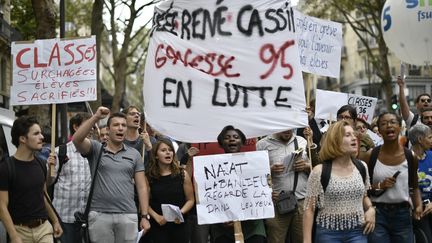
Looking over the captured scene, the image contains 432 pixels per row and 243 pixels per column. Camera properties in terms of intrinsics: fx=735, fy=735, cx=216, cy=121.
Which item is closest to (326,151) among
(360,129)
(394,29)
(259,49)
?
(259,49)

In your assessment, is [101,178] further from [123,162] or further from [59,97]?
[59,97]

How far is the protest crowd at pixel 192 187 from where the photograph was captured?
5637 mm

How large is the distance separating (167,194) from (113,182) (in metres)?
0.62

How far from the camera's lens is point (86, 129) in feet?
20.5

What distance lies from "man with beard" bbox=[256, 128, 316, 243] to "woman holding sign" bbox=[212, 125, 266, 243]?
542 mm

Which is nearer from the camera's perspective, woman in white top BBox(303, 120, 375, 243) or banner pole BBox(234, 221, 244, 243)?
woman in white top BBox(303, 120, 375, 243)

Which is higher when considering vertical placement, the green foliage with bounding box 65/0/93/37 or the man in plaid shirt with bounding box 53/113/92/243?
the green foliage with bounding box 65/0/93/37

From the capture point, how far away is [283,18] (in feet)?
22.1

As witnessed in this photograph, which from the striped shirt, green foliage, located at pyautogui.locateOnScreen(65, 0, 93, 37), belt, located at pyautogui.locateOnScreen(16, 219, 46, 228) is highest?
green foliage, located at pyautogui.locateOnScreen(65, 0, 93, 37)

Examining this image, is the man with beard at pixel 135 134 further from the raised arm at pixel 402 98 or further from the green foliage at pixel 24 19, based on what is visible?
the green foliage at pixel 24 19

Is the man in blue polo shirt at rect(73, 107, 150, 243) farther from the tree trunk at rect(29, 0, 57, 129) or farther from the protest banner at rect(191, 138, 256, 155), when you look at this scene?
the tree trunk at rect(29, 0, 57, 129)

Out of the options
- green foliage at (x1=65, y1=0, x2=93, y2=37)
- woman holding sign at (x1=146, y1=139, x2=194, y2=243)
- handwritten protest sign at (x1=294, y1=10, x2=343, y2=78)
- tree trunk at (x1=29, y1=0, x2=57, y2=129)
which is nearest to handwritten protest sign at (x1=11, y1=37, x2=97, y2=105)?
woman holding sign at (x1=146, y1=139, x2=194, y2=243)

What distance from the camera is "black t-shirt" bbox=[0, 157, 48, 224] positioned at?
579 cm

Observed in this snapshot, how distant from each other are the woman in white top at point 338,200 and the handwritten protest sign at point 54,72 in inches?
114
